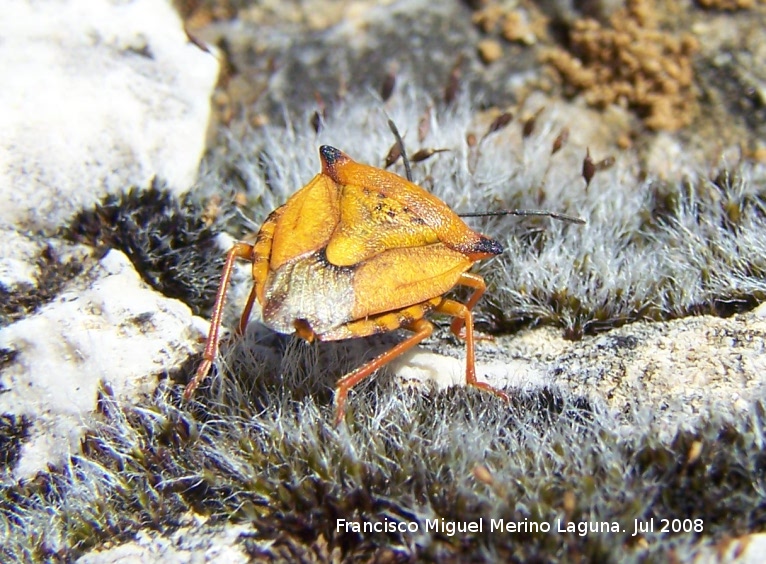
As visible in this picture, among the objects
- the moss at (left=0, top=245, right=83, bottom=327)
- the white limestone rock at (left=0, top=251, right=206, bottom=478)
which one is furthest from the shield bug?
the moss at (left=0, top=245, right=83, bottom=327)

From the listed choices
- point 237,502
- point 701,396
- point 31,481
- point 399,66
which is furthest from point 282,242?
point 399,66

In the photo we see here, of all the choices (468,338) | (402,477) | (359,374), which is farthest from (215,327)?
(468,338)

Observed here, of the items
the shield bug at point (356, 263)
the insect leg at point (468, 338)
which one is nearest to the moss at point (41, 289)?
the shield bug at point (356, 263)

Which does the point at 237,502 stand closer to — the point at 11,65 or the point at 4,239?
the point at 4,239

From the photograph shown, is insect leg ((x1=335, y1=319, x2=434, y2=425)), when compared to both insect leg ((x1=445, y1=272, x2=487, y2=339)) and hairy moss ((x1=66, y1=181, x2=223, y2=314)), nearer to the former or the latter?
insect leg ((x1=445, y1=272, x2=487, y2=339))

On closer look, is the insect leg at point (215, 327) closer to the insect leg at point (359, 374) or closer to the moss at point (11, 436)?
the insect leg at point (359, 374)

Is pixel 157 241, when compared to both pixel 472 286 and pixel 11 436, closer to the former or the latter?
pixel 11 436
